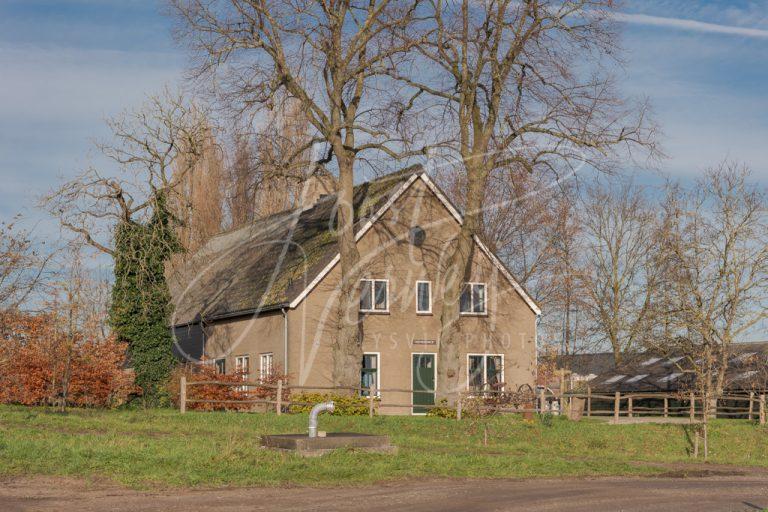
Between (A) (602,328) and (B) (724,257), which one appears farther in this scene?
(A) (602,328)

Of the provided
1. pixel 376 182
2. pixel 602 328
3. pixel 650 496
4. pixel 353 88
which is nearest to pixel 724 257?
pixel 602 328

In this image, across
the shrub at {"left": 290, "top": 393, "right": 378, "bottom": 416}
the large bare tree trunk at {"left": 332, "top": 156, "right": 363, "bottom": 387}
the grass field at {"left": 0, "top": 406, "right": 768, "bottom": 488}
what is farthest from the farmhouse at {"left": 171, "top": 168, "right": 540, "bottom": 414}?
the grass field at {"left": 0, "top": 406, "right": 768, "bottom": 488}

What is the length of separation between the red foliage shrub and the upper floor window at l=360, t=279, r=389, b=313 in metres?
9.22

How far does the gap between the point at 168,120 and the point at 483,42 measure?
39.0 feet

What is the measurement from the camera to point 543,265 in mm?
57219

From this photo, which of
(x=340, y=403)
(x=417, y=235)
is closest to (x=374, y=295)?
(x=417, y=235)

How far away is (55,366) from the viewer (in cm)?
2973

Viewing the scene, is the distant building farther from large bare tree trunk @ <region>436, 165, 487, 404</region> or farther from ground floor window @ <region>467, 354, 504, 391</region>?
large bare tree trunk @ <region>436, 165, 487, 404</region>

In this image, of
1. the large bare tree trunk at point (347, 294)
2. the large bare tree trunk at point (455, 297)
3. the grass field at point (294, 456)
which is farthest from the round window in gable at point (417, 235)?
the grass field at point (294, 456)

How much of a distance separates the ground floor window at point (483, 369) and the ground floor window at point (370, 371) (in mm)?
4060

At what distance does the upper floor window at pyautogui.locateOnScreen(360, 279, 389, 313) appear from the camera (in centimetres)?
3703

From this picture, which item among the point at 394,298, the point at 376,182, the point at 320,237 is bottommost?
the point at 394,298

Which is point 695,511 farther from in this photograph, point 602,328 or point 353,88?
point 602,328

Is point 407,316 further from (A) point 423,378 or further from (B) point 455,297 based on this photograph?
(B) point 455,297
